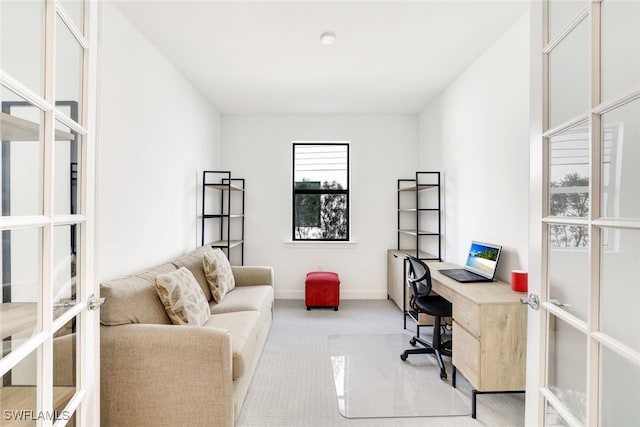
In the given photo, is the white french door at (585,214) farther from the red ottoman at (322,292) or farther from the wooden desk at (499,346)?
the red ottoman at (322,292)

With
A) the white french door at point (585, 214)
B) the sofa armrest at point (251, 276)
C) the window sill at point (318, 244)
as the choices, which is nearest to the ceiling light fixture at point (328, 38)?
the white french door at point (585, 214)

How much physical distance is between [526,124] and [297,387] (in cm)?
248

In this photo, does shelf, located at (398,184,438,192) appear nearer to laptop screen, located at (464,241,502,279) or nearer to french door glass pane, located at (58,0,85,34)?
laptop screen, located at (464,241,502,279)

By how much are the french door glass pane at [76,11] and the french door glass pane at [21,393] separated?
3.51 feet

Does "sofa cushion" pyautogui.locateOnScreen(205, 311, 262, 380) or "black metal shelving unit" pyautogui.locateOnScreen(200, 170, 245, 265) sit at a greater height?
"black metal shelving unit" pyautogui.locateOnScreen(200, 170, 245, 265)

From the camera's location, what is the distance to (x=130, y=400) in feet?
5.05

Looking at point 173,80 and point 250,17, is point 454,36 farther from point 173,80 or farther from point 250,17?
point 173,80

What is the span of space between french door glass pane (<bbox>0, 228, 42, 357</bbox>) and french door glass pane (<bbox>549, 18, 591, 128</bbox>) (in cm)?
167

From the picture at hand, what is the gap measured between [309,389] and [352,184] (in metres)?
2.81

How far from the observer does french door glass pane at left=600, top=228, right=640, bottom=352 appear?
29.6 inches

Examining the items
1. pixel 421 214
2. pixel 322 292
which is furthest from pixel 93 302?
pixel 421 214

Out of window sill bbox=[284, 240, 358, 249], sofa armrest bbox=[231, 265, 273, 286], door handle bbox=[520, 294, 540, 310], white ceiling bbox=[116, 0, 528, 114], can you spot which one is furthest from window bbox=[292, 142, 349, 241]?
door handle bbox=[520, 294, 540, 310]

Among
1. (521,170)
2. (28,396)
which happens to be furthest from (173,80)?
(521,170)

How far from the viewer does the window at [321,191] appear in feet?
14.2
